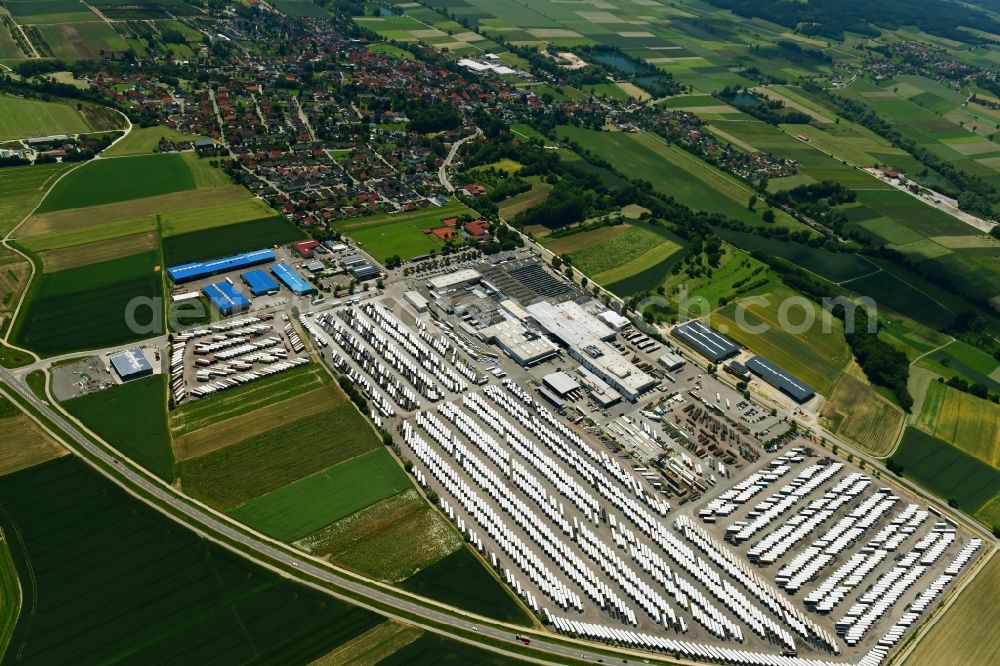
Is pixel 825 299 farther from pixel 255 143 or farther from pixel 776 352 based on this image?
pixel 255 143

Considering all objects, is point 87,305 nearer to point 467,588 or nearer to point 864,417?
point 467,588

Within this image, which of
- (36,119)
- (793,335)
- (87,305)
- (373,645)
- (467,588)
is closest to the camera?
(373,645)

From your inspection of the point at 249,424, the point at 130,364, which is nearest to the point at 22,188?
the point at 130,364

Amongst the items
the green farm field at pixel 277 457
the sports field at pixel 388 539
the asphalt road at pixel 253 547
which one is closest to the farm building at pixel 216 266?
the asphalt road at pixel 253 547

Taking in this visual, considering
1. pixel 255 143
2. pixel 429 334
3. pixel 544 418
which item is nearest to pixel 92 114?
pixel 255 143

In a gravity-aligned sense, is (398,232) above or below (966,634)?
above

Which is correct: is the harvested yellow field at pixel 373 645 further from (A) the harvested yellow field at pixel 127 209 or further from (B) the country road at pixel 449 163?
(B) the country road at pixel 449 163
